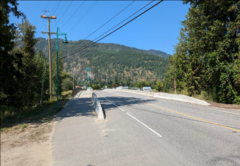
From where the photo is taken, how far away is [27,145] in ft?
22.5

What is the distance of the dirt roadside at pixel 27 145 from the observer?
539cm

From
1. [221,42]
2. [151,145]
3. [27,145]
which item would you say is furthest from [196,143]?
[221,42]

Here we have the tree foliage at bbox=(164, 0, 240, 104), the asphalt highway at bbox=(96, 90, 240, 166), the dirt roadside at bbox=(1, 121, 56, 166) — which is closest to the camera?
the asphalt highway at bbox=(96, 90, 240, 166)

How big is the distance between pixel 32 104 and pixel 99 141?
16332 millimetres

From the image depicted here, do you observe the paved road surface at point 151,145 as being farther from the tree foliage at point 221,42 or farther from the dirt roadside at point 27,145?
the tree foliage at point 221,42

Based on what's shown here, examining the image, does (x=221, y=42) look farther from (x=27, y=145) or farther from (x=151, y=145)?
(x=27, y=145)

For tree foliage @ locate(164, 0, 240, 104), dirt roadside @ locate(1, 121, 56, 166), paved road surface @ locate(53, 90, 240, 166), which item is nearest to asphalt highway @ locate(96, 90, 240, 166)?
paved road surface @ locate(53, 90, 240, 166)

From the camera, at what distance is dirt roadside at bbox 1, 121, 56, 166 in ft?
17.7

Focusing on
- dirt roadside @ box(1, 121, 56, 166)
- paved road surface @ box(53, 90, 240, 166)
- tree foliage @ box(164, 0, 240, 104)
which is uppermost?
tree foliage @ box(164, 0, 240, 104)

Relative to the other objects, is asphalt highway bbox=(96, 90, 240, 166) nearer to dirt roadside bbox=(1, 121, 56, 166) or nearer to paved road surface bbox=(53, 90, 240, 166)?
paved road surface bbox=(53, 90, 240, 166)

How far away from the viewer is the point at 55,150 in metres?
6.22

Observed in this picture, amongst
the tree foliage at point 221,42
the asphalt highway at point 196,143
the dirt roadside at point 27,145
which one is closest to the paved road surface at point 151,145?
the asphalt highway at point 196,143

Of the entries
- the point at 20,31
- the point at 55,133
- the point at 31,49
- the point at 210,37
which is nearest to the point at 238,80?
the point at 210,37

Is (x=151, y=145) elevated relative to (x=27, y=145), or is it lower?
elevated
